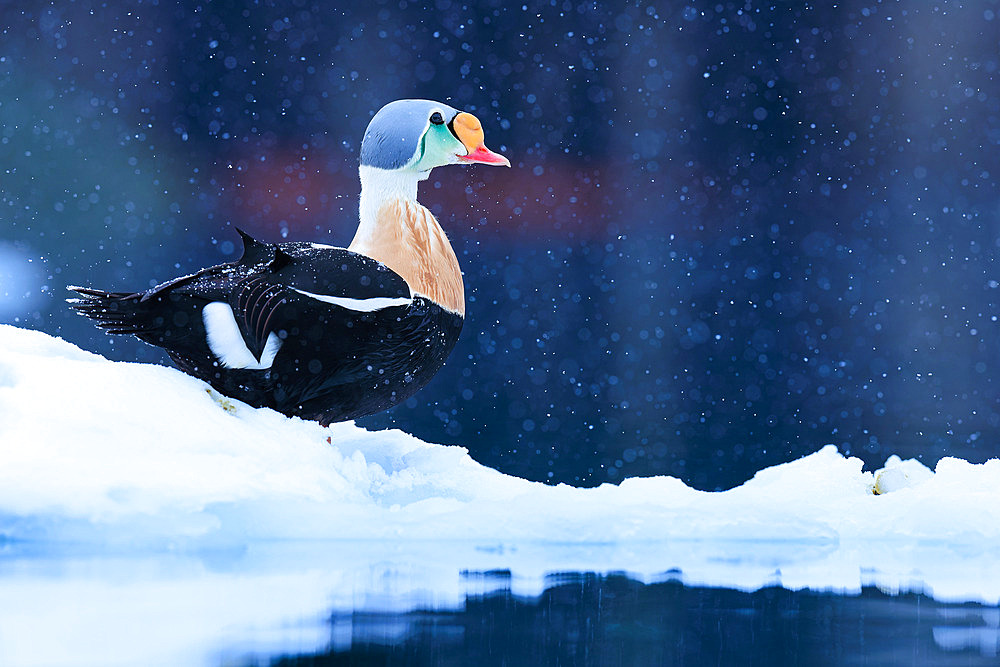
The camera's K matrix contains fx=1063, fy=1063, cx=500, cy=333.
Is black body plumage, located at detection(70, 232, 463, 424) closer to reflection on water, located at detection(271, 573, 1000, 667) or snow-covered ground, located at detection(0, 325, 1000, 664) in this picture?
snow-covered ground, located at detection(0, 325, 1000, 664)

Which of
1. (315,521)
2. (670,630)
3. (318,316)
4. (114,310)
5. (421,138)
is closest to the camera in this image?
(670,630)

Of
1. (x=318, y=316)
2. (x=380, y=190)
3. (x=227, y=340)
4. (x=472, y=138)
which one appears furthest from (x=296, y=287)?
(x=472, y=138)

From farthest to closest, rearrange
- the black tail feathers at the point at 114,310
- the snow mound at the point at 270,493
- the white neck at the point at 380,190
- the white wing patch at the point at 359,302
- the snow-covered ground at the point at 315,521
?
the white neck at the point at 380,190
the black tail feathers at the point at 114,310
the white wing patch at the point at 359,302
the snow mound at the point at 270,493
the snow-covered ground at the point at 315,521

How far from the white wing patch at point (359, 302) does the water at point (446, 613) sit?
0.72m

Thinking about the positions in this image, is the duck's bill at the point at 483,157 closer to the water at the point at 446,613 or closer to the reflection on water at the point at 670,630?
the water at the point at 446,613

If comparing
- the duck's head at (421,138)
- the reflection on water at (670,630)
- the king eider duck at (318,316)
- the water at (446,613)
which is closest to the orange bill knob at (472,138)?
the duck's head at (421,138)

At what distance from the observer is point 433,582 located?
76.4 inches

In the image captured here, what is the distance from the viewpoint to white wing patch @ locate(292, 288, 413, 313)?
2.77 m

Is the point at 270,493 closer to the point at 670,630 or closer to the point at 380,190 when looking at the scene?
the point at 380,190

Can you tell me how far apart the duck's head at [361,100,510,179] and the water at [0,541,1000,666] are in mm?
1294

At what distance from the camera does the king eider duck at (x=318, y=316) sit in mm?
2781

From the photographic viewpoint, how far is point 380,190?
313cm

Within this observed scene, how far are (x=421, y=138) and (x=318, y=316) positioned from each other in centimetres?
68

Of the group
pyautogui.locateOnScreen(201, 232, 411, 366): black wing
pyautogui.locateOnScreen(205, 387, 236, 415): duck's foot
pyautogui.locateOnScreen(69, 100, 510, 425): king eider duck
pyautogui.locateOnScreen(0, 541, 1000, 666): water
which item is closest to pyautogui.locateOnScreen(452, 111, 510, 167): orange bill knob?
pyautogui.locateOnScreen(69, 100, 510, 425): king eider duck
